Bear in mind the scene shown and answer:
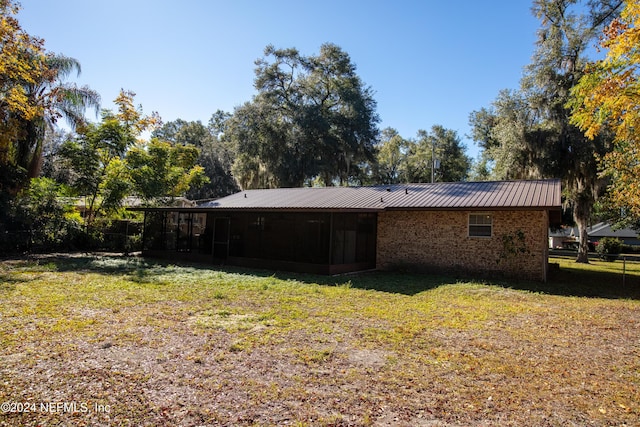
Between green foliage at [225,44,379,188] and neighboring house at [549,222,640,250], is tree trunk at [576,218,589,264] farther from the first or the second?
neighboring house at [549,222,640,250]

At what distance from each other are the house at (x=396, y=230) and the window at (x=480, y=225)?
0.10 ft

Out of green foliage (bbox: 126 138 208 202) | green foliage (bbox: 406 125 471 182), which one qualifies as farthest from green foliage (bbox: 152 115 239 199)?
green foliage (bbox: 406 125 471 182)

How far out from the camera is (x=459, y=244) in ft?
42.6

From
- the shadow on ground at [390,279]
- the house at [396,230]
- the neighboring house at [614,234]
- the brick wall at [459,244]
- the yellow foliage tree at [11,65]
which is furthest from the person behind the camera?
the neighboring house at [614,234]

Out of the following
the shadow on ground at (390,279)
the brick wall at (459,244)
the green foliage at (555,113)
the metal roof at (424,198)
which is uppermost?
the green foliage at (555,113)

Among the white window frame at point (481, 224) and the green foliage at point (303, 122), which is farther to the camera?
the green foliage at point (303, 122)

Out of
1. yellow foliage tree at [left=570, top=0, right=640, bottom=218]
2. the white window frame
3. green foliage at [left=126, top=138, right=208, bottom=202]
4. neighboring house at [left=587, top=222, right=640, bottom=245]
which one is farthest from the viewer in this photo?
neighboring house at [left=587, top=222, right=640, bottom=245]

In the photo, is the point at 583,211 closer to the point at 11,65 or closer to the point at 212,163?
the point at 11,65

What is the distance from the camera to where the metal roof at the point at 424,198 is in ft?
39.6

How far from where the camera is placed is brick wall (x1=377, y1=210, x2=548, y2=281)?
1202cm

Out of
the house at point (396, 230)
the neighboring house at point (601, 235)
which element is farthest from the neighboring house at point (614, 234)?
the house at point (396, 230)

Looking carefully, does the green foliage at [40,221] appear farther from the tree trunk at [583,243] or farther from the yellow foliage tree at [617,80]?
the tree trunk at [583,243]

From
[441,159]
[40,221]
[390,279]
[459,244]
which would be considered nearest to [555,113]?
[459,244]

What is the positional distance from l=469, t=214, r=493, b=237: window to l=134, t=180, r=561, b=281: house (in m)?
0.03
